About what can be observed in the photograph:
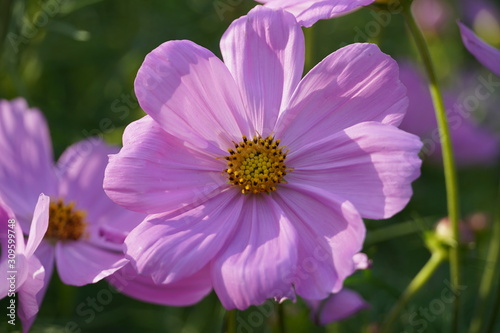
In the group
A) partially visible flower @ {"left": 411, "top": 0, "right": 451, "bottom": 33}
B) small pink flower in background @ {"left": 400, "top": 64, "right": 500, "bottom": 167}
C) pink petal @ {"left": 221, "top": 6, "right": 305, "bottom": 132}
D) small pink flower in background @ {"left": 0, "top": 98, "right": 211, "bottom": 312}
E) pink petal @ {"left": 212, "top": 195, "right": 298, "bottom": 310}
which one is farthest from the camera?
partially visible flower @ {"left": 411, "top": 0, "right": 451, "bottom": 33}

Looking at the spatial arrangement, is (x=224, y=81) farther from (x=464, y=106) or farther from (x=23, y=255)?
(x=464, y=106)

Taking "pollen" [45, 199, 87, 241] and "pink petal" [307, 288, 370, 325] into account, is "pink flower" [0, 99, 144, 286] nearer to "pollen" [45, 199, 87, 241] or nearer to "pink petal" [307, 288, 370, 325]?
"pollen" [45, 199, 87, 241]

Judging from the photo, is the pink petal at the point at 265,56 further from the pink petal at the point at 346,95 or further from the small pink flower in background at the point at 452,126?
the small pink flower in background at the point at 452,126

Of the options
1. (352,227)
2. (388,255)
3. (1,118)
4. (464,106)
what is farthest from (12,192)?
(464,106)

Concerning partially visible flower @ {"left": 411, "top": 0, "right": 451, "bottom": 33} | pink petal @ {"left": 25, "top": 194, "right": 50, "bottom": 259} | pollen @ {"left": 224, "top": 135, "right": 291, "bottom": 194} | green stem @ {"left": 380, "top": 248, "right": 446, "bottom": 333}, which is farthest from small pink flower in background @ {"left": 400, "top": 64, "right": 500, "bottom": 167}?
pink petal @ {"left": 25, "top": 194, "right": 50, "bottom": 259}

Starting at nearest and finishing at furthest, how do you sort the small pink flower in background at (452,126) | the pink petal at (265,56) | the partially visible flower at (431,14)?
the pink petal at (265,56), the small pink flower in background at (452,126), the partially visible flower at (431,14)

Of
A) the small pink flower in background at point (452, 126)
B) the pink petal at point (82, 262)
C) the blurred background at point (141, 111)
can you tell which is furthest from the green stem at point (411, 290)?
the small pink flower in background at point (452, 126)

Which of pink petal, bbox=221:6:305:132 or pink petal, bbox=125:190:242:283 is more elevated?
pink petal, bbox=221:6:305:132
